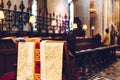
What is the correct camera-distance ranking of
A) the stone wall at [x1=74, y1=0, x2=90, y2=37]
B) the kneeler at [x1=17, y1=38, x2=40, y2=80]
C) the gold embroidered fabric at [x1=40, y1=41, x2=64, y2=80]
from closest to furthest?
the gold embroidered fabric at [x1=40, y1=41, x2=64, y2=80] → the kneeler at [x1=17, y1=38, x2=40, y2=80] → the stone wall at [x1=74, y1=0, x2=90, y2=37]

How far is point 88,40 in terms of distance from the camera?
1307cm

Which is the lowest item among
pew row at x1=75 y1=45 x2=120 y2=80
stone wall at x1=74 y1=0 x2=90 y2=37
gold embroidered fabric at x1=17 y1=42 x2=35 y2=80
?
pew row at x1=75 y1=45 x2=120 y2=80

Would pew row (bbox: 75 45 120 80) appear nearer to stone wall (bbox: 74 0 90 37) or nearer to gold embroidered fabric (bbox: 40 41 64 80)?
gold embroidered fabric (bbox: 40 41 64 80)

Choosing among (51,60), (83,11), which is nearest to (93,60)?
(51,60)

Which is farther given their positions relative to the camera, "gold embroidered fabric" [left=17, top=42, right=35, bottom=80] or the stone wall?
the stone wall

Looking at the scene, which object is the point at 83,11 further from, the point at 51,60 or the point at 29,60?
the point at 51,60

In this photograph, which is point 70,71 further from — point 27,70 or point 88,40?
point 88,40

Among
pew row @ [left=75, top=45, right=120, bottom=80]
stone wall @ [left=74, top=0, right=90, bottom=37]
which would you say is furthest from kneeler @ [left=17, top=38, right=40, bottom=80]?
stone wall @ [left=74, top=0, right=90, bottom=37]

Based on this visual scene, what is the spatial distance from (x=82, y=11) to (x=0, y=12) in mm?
10821

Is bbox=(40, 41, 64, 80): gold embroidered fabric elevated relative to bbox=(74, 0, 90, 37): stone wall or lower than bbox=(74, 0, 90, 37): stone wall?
lower

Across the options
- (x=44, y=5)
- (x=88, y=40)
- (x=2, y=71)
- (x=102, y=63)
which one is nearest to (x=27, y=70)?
(x=2, y=71)

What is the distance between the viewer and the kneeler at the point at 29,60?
133 inches

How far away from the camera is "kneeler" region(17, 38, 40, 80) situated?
11.1 ft

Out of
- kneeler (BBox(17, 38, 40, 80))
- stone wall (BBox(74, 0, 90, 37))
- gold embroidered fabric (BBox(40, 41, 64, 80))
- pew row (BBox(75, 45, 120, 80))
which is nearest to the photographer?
gold embroidered fabric (BBox(40, 41, 64, 80))
